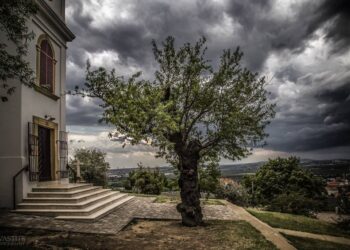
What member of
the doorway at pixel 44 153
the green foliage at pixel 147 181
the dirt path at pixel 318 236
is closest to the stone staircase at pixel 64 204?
the doorway at pixel 44 153

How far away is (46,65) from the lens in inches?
565

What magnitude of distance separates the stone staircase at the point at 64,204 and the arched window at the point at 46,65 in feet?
15.7

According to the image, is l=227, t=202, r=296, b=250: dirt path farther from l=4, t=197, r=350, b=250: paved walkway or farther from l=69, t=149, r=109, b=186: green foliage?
l=69, t=149, r=109, b=186: green foliage

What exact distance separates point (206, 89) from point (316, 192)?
34777 mm

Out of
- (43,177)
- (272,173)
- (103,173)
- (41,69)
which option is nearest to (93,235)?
(43,177)

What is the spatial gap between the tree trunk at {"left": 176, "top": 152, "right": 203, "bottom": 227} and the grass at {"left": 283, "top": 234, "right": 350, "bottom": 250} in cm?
316

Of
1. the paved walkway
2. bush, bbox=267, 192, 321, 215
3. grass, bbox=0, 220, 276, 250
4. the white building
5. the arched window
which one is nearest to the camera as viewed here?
grass, bbox=0, 220, 276, 250

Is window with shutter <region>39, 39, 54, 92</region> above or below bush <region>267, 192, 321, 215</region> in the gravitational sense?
above

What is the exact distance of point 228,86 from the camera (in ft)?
39.4

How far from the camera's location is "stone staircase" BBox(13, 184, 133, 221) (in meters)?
10.8

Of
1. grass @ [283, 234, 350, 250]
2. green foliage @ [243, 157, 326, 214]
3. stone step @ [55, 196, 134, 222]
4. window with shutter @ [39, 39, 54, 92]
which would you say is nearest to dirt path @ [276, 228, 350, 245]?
grass @ [283, 234, 350, 250]

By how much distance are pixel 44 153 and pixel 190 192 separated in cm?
726

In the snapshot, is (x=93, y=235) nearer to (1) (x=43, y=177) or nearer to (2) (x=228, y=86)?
(1) (x=43, y=177)

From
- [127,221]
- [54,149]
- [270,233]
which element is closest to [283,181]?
[270,233]
